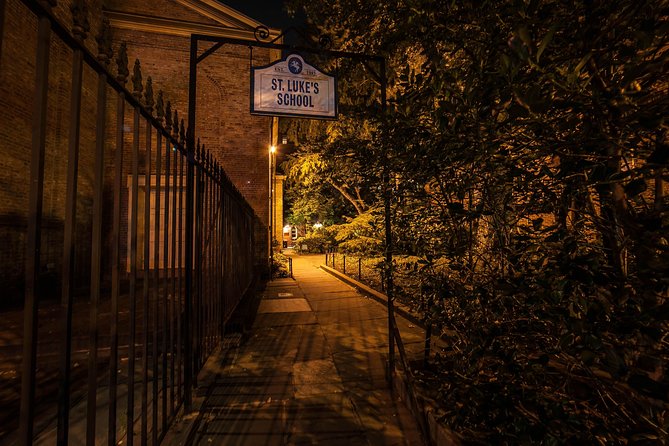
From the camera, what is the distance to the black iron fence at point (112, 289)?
3.99ft

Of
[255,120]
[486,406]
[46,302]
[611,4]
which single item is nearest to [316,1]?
[611,4]

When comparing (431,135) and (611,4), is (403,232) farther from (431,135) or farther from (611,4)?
(611,4)

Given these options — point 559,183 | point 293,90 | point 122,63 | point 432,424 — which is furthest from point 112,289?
point 293,90

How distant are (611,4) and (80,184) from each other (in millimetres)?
10916

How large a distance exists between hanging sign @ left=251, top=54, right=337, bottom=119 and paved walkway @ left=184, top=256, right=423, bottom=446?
3220 mm

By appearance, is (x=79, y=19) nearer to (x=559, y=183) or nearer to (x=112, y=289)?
(x=112, y=289)

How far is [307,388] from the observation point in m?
3.58

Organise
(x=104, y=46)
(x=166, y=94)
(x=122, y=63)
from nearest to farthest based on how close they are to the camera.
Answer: (x=104, y=46), (x=122, y=63), (x=166, y=94)

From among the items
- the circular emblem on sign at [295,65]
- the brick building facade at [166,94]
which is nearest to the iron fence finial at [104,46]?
the circular emblem on sign at [295,65]

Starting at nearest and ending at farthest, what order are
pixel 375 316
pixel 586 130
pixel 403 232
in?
pixel 586 130 < pixel 403 232 < pixel 375 316

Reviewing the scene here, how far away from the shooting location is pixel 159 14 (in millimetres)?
10812

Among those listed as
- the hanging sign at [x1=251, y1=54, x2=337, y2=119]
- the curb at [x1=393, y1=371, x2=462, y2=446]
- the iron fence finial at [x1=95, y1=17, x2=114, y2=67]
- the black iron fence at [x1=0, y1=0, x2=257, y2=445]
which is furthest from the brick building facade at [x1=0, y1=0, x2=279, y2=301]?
the curb at [x1=393, y1=371, x2=462, y2=446]

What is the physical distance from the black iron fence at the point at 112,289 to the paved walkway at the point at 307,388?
423 millimetres

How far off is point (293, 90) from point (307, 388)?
356cm
